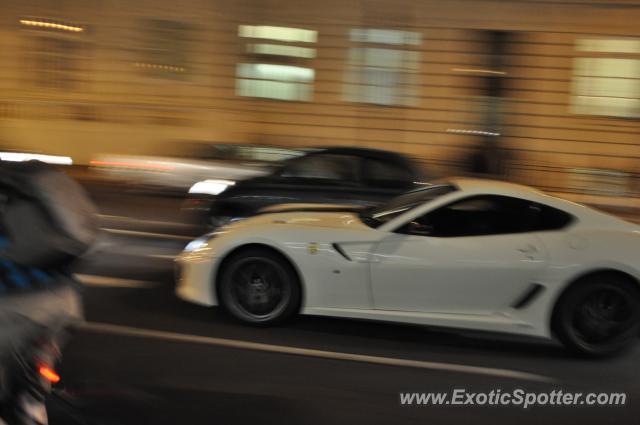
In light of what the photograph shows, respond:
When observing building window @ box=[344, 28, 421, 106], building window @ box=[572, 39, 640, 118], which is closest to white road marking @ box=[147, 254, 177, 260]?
building window @ box=[344, 28, 421, 106]

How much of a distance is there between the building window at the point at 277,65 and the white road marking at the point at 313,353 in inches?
513

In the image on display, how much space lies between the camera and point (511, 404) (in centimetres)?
452

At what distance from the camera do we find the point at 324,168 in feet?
29.1

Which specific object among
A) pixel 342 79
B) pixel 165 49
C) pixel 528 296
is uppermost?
pixel 165 49

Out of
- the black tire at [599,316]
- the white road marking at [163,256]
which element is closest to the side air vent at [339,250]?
the black tire at [599,316]

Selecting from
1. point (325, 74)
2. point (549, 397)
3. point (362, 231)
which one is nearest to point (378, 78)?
point (325, 74)

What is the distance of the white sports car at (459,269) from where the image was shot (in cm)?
547

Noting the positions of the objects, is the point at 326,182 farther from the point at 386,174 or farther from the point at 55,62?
the point at 55,62

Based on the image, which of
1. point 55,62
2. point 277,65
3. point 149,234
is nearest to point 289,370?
point 149,234

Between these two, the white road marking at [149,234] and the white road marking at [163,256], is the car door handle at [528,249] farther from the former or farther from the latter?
the white road marking at [149,234]

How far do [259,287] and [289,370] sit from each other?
1.08 meters

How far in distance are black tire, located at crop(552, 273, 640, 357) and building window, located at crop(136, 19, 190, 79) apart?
48.5 ft

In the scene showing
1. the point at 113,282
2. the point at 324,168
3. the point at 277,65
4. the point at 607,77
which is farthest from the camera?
the point at 277,65

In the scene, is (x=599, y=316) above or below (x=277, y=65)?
below
